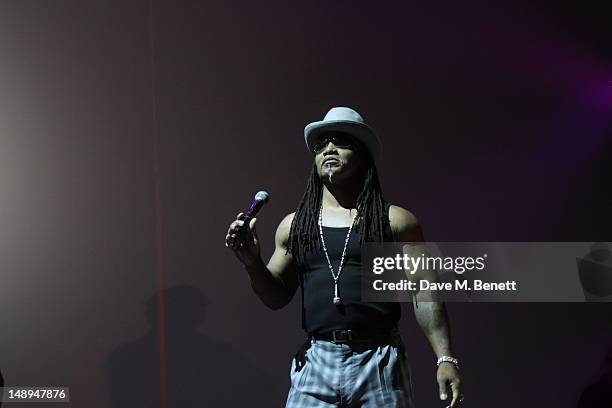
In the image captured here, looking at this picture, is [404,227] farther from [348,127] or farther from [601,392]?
[601,392]

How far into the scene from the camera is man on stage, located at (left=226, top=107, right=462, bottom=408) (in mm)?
2686

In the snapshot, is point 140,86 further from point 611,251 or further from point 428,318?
point 611,251

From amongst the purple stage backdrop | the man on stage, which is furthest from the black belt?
the purple stage backdrop

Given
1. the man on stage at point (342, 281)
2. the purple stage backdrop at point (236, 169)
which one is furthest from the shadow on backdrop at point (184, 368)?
the man on stage at point (342, 281)

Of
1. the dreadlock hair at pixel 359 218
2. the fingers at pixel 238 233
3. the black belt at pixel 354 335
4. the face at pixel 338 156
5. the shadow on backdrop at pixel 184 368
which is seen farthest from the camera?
the shadow on backdrop at pixel 184 368

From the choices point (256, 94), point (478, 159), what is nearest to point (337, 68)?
point (256, 94)

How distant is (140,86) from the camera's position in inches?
167

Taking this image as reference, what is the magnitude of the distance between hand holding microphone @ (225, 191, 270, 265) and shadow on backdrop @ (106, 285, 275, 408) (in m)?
1.46

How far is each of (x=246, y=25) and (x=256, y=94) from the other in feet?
1.18

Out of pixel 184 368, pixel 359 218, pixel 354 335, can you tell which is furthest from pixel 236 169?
pixel 354 335

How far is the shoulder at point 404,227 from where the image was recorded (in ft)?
9.54

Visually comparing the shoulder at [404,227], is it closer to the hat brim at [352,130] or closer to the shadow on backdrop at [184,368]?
the hat brim at [352,130]

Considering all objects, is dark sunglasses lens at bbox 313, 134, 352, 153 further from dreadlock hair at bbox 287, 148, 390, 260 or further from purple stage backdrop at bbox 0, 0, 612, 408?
purple stage backdrop at bbox 0, 0, 612, 408

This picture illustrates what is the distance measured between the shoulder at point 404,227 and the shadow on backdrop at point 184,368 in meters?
1.46
